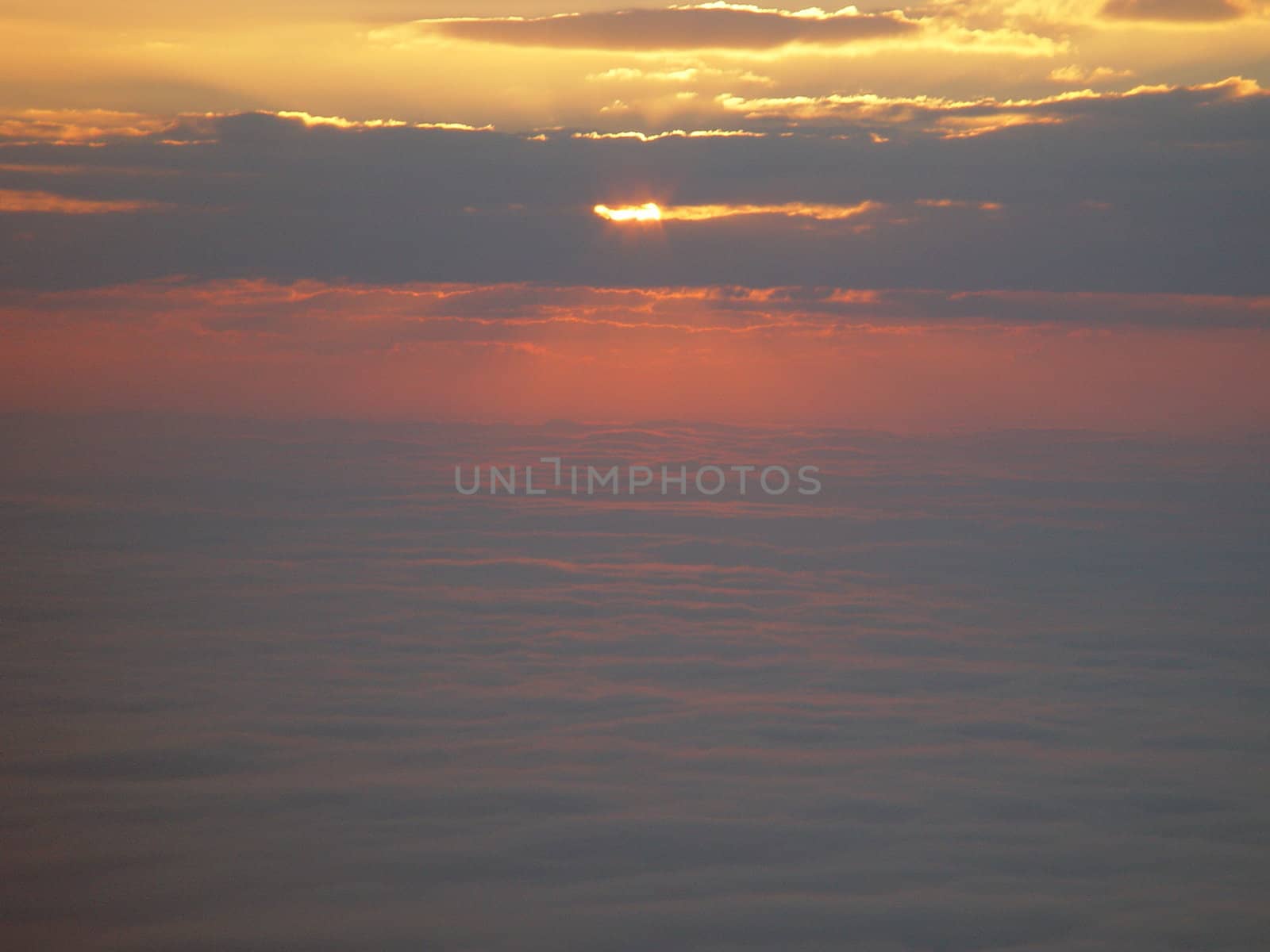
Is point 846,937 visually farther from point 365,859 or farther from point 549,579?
point 549,579

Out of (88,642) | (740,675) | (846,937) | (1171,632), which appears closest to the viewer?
(846,937)

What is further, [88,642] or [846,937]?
[88,642]

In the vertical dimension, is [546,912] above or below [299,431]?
above

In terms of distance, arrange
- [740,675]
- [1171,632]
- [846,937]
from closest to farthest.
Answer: [846,937], [740,675], [1171,632]

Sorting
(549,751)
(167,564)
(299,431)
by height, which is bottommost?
(299,431)

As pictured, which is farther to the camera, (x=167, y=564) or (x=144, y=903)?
(x=167, y=564)

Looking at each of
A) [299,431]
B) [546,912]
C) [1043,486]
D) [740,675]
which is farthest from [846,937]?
[299,431]

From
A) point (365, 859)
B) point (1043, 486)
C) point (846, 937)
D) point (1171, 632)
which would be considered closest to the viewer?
point (846, 937)

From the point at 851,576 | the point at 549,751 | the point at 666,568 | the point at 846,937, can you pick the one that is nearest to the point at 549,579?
the point at 666,568

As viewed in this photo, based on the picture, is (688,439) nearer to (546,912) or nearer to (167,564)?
(167,564)
